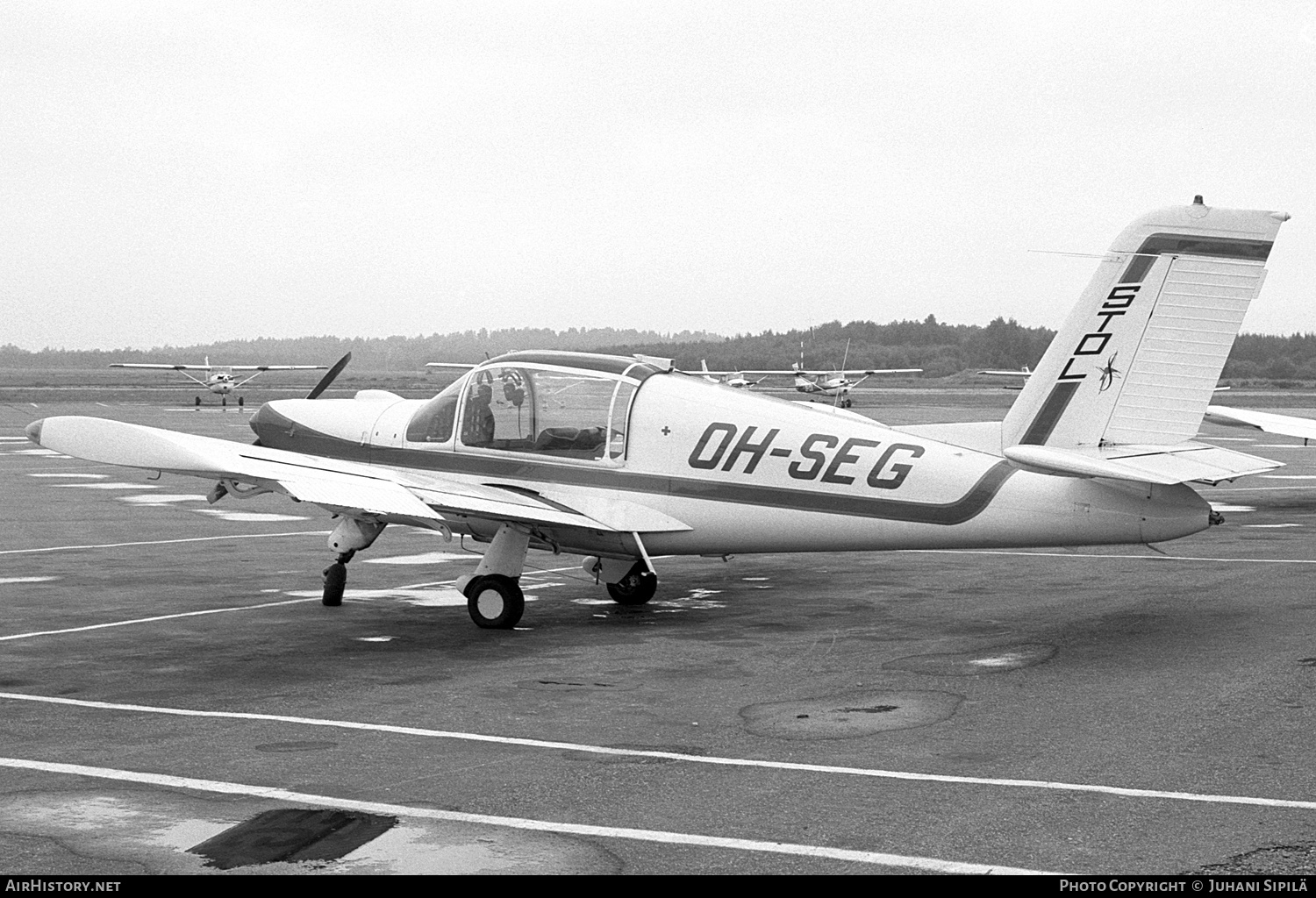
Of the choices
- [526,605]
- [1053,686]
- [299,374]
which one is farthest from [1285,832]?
[299,374]

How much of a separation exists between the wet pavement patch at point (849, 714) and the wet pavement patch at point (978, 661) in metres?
0.77

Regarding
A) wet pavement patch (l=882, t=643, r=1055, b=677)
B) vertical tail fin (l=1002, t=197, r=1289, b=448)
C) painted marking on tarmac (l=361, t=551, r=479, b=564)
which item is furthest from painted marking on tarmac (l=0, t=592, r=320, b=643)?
vertical tail fin (l=1002, t=197, r=1289, b=448)

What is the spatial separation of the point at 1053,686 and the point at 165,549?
1212 centimetres

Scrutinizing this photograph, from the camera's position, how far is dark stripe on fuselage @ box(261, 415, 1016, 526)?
11.0m

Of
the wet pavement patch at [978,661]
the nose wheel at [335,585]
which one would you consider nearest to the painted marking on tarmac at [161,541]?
the nose wheel at [335,585]

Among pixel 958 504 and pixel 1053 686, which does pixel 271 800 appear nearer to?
pixel 1053 686

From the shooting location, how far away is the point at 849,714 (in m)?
8.46

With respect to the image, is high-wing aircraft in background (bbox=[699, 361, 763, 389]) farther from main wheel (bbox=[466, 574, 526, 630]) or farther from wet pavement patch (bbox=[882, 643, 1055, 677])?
wet pavement patch (bbox=[882, 643, 1055, 677])

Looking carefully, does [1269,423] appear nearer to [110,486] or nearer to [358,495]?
[358,495]

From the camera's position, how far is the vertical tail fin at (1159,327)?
10.6 meters

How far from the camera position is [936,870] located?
5.42 m

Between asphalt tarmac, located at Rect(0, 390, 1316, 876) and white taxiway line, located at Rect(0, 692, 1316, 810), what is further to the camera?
white taxiway line, located at Rect(0, 692, 1316, 810)

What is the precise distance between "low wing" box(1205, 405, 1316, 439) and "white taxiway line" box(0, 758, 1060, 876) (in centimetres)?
2102
